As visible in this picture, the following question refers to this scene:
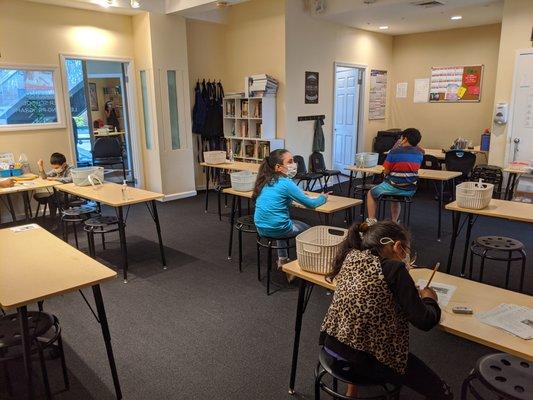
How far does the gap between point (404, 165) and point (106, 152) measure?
5132 mm

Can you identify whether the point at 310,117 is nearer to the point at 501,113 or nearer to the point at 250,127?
the point at 250,127

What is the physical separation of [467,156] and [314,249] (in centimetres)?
506

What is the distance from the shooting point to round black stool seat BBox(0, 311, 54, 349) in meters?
1.96

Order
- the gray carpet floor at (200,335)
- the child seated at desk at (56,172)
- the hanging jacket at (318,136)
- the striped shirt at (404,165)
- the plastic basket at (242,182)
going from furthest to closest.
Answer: the hanging jacket at (318,136) < the child seated at desk at (56,172) < the striped shirt at (404,165) < the plastic basket at (242,182) < the gray carpet floor at (200,335)

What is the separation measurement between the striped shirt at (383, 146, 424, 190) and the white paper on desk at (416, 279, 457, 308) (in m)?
2.76

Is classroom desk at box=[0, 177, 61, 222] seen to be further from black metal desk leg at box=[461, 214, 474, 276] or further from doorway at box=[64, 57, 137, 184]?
black metal desk leg at box=[461, 214, 474, 276]

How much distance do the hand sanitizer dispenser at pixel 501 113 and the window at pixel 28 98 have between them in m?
6.31

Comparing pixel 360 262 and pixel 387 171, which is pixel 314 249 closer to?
pixel 360 262

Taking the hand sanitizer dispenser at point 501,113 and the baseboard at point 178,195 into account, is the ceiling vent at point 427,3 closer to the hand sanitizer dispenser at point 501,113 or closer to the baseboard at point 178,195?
the hand sanitizer dispenser at point 501,113


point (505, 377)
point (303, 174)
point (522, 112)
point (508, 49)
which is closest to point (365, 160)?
point (303, 174)

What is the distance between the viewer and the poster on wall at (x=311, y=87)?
6.79m

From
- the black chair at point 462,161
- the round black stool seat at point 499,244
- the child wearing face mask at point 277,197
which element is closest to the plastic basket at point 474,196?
the round black stool seat at point 499,244

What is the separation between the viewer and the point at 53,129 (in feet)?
19.3

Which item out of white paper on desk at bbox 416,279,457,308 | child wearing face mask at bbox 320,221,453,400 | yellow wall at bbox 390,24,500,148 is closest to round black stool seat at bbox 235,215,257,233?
white paper on desk at bbox 416,279,457,308
